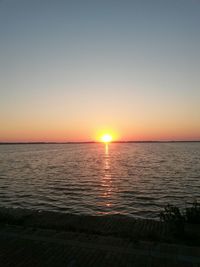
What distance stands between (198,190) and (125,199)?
756cm

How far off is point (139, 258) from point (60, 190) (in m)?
18.9

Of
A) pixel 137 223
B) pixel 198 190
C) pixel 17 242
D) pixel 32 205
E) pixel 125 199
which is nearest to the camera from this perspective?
pixel 17 242

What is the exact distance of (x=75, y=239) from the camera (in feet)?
30.0

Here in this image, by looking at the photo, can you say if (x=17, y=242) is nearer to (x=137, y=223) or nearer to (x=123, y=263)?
(x=123, y=263)

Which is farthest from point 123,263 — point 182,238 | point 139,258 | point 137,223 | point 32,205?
point 32,205

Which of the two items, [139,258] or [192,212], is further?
[192,212]

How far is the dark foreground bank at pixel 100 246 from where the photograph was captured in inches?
298

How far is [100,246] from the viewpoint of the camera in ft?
28.0

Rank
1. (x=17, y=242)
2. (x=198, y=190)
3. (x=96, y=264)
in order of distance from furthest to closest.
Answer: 1. (x=198, y=190)
2. (x=17, y=242)
3. (x=96, y=264)

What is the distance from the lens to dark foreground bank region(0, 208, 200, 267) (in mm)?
7566

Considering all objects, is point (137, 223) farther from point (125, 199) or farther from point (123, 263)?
point (125, 199)

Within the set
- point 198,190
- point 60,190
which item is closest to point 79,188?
point 60,190

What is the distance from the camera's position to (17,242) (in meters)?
8.87

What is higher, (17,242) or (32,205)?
(17,242)
